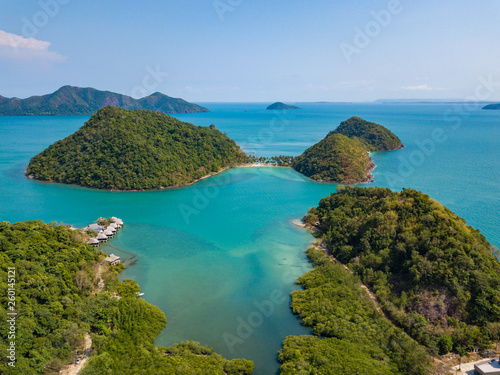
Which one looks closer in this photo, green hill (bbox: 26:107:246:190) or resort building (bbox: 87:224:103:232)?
resort building (bbox: 87:224:103:232)

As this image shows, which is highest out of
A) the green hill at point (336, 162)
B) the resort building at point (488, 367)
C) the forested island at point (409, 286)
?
the green hill at point (336, 162)

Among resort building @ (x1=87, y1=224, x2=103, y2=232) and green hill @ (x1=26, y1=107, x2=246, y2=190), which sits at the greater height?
green hill @ (x1=26, y1=107, x2=246, y2=190)

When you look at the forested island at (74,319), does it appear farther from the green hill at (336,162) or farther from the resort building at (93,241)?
the green hill at (336,162)

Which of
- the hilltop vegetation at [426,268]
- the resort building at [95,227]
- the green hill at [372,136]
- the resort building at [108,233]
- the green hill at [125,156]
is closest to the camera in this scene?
the hilltop vegetation at [426,268]

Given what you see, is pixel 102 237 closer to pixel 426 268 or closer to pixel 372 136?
pixel 426 268

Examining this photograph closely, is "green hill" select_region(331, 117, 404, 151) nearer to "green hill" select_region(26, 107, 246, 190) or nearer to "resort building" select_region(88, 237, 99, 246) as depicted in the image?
"green hill" select_region(26, 107, 246, 190)

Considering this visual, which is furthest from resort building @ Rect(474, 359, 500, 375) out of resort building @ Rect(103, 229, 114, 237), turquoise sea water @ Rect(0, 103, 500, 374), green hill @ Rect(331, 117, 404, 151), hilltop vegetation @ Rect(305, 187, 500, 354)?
green hill @ Rect(331, 117, 404, 151)

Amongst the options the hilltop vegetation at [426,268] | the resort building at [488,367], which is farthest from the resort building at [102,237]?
→ the resort building at [488,367]
